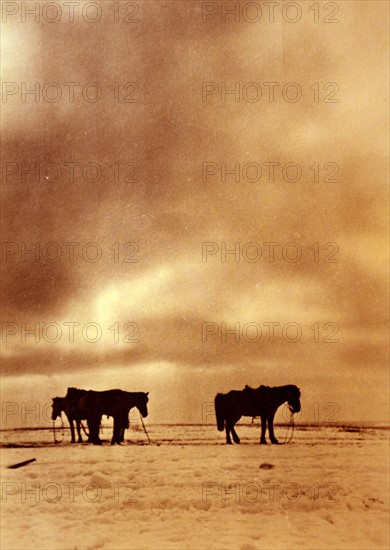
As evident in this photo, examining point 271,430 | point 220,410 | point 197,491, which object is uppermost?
point 220,410

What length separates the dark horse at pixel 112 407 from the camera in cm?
417

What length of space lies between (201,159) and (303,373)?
1.40 metres

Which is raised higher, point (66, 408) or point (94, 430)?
point (66, 408)

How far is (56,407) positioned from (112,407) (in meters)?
0.32

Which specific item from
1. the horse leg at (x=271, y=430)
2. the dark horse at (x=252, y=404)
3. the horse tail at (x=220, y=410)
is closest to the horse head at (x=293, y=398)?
the dark horse at (x=252, y=404)

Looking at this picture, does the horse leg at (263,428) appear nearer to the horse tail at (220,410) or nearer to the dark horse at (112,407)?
the horse tail at (220,410)

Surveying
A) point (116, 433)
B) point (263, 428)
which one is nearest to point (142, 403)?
point (116, 433)

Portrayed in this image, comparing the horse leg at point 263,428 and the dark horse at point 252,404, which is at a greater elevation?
the dark horse at point 252,404

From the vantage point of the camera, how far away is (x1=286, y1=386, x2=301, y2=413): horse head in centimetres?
416

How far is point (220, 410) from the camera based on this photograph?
4.20 meters

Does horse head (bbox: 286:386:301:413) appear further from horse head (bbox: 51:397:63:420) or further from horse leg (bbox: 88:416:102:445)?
horse head (bbox: 51:397:63:420)

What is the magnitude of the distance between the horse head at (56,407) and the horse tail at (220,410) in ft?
2.96

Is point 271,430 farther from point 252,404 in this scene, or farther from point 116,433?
point 116,433

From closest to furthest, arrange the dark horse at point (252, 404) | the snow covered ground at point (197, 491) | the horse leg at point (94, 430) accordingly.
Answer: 1. the snow covered ground at point (197, 491)
2. the dark horse at point (252, 404)
3. the horse leg at point (94, 430)
